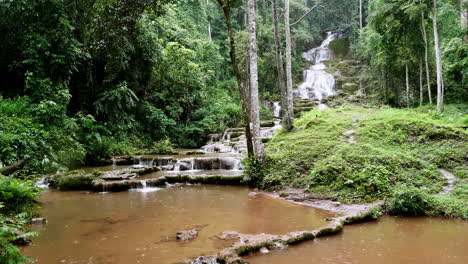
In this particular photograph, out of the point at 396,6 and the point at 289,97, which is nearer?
the point at 289,97

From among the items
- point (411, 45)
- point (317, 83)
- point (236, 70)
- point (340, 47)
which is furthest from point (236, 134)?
point (340, 47)

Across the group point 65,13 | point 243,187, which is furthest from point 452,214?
point 65,13

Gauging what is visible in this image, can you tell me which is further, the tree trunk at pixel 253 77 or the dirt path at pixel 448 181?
the tree trunk at pixel 253 77

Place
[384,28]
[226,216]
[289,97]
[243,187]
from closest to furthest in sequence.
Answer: [226,216]
[243,187]
[289,97]
[384,28]

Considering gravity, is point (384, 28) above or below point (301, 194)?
above

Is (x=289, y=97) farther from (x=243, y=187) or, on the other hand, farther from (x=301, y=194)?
(x=301, y=194)

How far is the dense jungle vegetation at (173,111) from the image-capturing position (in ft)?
24.5

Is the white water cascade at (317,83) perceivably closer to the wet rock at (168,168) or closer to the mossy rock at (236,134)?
the mossy rock at (236,134)

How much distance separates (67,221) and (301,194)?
5393mm

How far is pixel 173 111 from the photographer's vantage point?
1986cm

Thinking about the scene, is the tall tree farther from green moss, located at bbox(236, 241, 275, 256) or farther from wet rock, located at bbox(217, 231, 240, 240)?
green moss, located at bbox(236, 241, 275, 256)

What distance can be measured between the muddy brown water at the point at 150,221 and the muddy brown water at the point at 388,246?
0.75 m

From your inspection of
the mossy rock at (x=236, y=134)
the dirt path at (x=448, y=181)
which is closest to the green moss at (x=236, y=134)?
the mossy rock at (x=236, y=134)

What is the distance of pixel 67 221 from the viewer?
6.42 m
